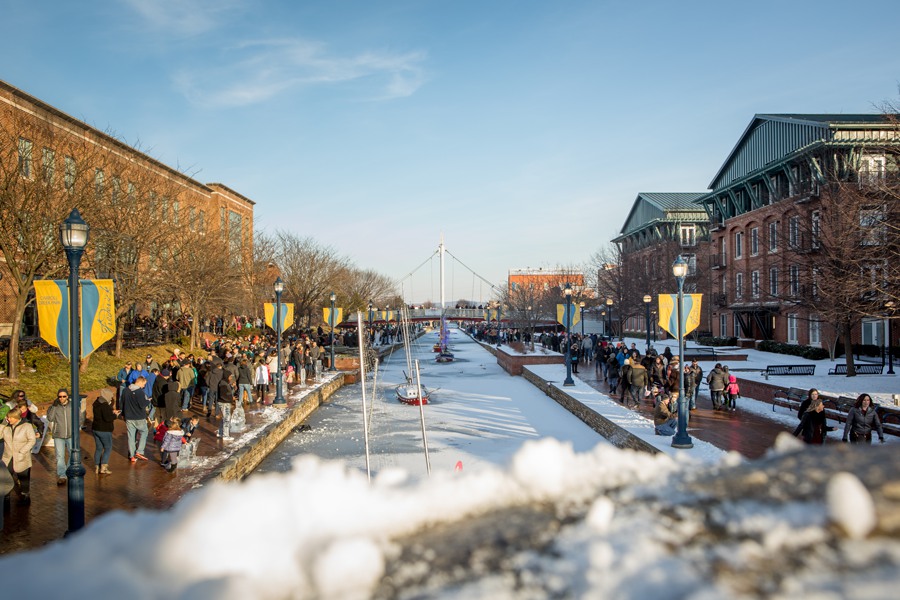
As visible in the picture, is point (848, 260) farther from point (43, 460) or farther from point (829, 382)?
point (43, 460)

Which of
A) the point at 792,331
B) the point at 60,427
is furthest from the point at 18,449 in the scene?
the point at 792,331

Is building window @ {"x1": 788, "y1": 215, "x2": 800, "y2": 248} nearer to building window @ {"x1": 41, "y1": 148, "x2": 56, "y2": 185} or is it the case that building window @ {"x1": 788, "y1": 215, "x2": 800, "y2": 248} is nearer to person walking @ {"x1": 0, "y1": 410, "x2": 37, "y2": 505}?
person walking @ {"x1": 0, "y1": 410, "x2": 37, "y2": 505}

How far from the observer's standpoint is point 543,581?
120cm

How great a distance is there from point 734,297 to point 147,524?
52864mm

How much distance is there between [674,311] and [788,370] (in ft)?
38.3

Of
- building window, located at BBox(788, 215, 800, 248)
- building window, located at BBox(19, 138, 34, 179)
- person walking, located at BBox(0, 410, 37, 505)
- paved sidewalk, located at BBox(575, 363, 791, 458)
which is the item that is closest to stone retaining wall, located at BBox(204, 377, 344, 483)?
person walking, located at BBox(0, 410, 37, 505)

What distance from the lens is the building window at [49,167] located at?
67.8 ft

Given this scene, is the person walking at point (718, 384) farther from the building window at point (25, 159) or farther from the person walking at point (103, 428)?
the building window at point (25, 159)

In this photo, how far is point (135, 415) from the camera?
12.5 metres

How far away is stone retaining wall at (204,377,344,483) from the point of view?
12.0m

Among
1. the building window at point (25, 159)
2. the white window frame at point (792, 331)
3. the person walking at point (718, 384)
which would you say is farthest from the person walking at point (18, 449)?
the white window frame at point (792, 331)

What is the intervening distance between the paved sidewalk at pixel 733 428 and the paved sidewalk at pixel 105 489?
10662 millimetres

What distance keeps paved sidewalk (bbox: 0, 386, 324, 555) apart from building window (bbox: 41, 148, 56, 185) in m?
10.4

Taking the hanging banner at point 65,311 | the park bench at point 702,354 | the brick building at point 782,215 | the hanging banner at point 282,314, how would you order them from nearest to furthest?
the hanging banner at point 65,311 → the hanging banner at point 282,314 → the brick building at point 782,215 → the park bench at point 702,354
